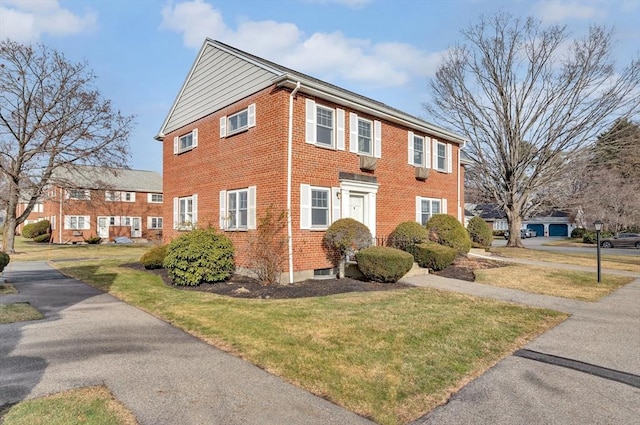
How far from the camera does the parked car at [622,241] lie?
32188 mm

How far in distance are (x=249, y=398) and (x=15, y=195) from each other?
87.5 feet

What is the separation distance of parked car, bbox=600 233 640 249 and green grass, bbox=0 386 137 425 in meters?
40.7

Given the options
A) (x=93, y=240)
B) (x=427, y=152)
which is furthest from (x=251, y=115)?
(x=93, y=240)

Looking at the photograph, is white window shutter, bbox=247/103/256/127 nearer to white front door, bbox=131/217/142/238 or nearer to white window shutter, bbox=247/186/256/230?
white window shutter, bbox=247/186/256/230

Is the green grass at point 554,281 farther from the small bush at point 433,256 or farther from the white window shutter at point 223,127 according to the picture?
the white window shutter at point 223,127

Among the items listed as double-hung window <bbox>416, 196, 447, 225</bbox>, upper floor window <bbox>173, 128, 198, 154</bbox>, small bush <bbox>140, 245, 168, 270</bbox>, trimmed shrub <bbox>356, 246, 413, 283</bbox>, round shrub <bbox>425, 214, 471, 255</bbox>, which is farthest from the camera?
double-hung window <bbox>416, 196, 447, 225</bbox>

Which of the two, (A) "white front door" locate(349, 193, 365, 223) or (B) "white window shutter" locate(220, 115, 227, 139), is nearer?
(A) "white front door" locate(349, 193, 365, 223)

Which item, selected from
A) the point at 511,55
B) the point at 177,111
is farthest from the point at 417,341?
the point at 511,55

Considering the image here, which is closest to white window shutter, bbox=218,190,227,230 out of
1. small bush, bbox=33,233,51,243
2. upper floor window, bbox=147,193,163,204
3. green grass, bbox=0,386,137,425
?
green grass, bbox=0,386,137,425

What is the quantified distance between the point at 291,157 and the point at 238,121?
3.35m

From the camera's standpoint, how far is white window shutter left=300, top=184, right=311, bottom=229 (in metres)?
11.2

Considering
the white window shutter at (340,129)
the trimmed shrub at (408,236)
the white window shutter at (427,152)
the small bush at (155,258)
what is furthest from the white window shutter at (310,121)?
the small bush at (155,258)

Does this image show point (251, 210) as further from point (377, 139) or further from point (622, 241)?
point (622, 241)

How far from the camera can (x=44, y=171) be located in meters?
23.9
